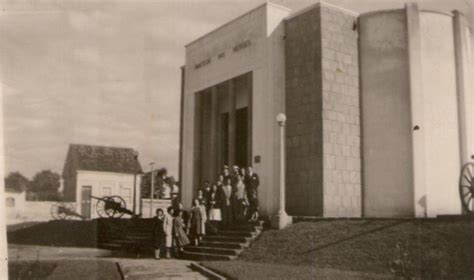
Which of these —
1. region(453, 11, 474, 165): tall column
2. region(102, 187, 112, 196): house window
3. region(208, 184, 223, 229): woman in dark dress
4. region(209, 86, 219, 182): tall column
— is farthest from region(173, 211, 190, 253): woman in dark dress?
region(102, 187, 112, 196): house window

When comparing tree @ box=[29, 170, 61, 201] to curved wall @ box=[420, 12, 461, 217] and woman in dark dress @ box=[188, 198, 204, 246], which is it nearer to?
woman in dark dress @ box=[188, 198, 204, 246]

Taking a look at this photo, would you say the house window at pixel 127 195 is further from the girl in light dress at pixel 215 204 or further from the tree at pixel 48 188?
the girl in light dress at pixel 215 204

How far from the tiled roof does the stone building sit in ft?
70.6

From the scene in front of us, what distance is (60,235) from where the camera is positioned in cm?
2181

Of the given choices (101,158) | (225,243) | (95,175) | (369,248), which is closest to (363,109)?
(225,243)

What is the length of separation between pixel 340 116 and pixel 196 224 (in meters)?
6.24

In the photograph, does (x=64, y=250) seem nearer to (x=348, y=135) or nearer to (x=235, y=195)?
(x=235, y=195)

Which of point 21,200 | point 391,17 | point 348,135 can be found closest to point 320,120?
point 348,135

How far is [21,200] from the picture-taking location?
3634cm

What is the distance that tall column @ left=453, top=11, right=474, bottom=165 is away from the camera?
16.8 metres

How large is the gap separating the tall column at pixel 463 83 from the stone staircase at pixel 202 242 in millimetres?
7506

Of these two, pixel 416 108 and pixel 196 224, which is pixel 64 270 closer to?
pixel 196 224

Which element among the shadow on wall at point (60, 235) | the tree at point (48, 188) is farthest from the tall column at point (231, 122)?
the tree at point (48, 188)

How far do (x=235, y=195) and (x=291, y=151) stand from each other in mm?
3271
